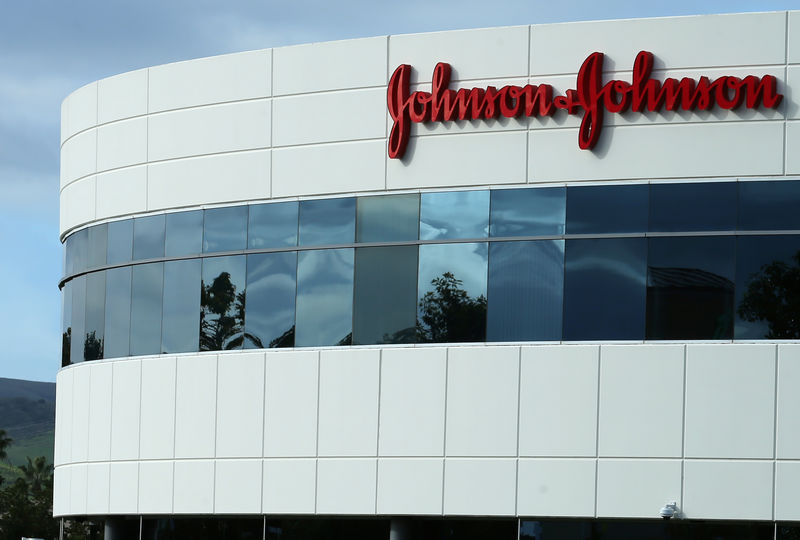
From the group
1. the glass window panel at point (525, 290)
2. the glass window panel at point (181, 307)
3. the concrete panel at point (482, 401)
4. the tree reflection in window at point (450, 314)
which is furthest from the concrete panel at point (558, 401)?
the glass window panel at point (181, 307)

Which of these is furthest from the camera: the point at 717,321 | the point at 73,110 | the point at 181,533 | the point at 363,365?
the point at 73,110

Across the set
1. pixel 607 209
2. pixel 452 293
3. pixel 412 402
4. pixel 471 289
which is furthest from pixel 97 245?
pixel 607 209

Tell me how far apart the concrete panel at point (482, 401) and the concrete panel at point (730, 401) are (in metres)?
3.21

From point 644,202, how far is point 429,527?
24.5ft

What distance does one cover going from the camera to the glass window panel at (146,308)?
28.2 m

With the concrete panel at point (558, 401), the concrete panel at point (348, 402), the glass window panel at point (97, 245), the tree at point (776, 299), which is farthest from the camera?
the glass window panel at point (97, 245)

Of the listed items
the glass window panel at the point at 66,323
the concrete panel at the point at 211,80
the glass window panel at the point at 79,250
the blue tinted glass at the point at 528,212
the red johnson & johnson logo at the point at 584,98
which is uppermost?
the concrete panel at the point at 211,80

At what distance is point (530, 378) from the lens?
955 inches

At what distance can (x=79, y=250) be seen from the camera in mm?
30469

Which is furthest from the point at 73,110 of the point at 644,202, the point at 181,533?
the point at 644,202

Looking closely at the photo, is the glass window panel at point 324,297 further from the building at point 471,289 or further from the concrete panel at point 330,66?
the concrete panel at point 330,66

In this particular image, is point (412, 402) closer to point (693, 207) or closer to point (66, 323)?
point (693, 207)

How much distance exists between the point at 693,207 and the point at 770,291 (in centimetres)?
203

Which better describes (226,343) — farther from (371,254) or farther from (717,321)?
(717,321)
